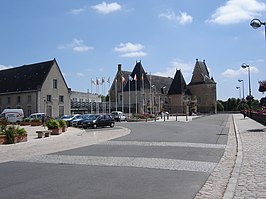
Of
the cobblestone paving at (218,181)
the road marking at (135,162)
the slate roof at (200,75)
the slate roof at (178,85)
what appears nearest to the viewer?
the cobblestone paving at (218,181)

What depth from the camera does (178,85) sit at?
325 feet

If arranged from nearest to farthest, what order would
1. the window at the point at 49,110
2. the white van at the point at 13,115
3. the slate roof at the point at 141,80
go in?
1. the white van at the point at 13,115
2. the window at the point at 49,110
3. the slate roof at the point at 141,80

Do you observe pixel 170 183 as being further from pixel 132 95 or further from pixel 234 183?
pixel 132 95

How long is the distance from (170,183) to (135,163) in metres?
3.04

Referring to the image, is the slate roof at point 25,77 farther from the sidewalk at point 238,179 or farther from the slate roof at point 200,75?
the sidewalk at point 238,179

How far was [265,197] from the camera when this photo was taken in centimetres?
595

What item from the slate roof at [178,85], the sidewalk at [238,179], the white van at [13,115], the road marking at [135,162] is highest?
the slate roof at [178,85]

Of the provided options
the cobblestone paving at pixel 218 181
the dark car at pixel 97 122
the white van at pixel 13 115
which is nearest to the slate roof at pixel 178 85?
the white van at pixel 13 115

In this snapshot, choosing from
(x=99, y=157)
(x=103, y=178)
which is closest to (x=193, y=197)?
(x=103, y=178)

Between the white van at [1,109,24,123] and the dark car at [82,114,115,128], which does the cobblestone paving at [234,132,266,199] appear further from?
the white van at [1,109,24,123]

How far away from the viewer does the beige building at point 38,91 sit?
203ft

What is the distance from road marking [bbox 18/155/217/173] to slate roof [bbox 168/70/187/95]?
87311 mm

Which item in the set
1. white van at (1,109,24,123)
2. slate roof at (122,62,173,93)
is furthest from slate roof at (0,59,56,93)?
slate roof at (122,62,173,93)

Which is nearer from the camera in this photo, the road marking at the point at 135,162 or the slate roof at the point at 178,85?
the road marking at the point at 135,162
